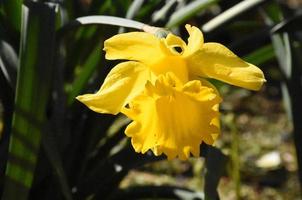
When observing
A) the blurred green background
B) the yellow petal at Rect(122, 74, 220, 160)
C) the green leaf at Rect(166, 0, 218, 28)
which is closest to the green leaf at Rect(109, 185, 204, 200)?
the blurred green background

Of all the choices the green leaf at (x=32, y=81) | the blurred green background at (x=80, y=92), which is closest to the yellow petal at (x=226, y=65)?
the blurred green background at (x=80, y=92)

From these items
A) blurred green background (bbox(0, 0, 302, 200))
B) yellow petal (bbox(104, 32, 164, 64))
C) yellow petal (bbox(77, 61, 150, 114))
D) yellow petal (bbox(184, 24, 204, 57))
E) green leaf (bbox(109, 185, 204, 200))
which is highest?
yellow petal (bbox(104, 32, 164, 64))

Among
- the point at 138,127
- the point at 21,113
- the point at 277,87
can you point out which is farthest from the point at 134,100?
the point at 277,87

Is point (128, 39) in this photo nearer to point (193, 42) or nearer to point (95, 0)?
point (193, 42)

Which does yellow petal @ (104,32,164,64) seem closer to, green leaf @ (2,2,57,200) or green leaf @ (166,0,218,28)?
green leaf @ (2,2,57,200)

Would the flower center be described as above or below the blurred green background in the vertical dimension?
above

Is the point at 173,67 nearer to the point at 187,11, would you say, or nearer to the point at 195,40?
the point at 195,40
